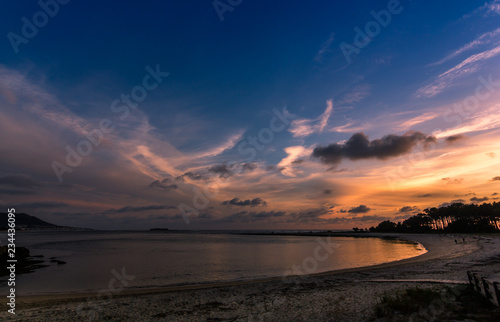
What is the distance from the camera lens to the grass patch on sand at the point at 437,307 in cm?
1044

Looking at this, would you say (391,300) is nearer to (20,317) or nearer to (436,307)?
(436,307)

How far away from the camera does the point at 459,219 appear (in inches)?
5098

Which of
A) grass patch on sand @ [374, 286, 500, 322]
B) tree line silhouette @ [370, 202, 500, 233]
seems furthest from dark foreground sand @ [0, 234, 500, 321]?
tree line silhouette @ [370, 202, 500, 233]

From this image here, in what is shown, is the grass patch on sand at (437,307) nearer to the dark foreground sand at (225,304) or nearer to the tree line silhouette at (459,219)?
the dark foreground sand at (225,304)

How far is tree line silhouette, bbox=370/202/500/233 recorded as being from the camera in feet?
385

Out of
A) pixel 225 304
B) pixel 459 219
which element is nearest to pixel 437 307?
pixel 225 304

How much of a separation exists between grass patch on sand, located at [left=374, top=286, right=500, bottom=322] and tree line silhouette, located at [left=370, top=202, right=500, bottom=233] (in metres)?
140

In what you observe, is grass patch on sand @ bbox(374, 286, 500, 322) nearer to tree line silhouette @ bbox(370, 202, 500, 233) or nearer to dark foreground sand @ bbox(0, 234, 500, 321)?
dark foreground sand @ bbox(0, 234, 500, 321)

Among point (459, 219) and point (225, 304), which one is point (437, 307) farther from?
point (459, 219)

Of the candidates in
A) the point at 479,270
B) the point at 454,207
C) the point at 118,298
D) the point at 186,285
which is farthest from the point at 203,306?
the point at 454,207

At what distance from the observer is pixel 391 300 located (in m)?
12.4

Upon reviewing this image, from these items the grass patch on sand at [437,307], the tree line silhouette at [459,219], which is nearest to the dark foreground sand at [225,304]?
the grass patch on sand at [437,307]

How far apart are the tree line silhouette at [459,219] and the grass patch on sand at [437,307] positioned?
140 metres

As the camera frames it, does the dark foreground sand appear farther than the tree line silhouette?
No
